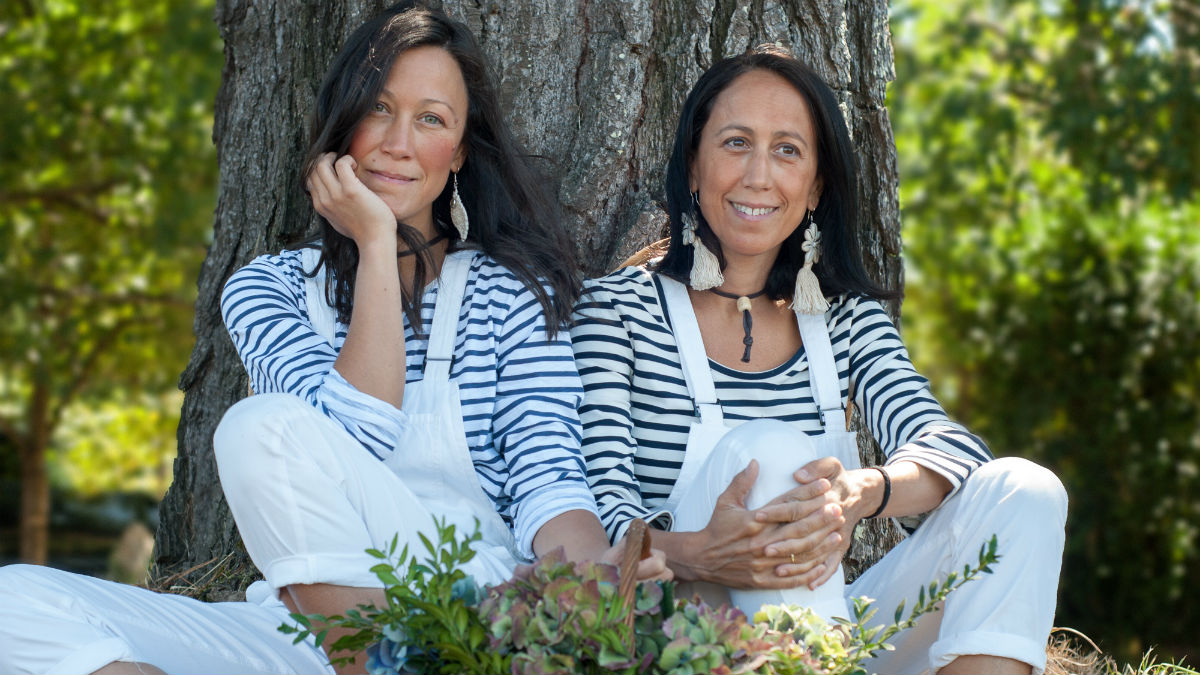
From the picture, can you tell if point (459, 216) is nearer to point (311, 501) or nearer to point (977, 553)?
point (311, 501)

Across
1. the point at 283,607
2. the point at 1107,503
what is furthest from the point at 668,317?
the point at 1107,503

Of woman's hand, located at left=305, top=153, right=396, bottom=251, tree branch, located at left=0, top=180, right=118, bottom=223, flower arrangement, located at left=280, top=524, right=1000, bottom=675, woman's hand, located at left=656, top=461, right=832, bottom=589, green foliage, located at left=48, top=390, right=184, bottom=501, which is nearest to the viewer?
flower arrangement, located at left=280, top=524, right=1000, bottom=675

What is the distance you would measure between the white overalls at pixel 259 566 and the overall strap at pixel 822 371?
92 cm

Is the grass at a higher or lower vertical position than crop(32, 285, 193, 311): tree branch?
lower

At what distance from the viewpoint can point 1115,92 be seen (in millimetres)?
8281

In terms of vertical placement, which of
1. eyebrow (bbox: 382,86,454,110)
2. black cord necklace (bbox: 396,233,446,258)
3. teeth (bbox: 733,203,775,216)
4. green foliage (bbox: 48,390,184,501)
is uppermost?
eyebrow (bbox: 382,86,454,110)

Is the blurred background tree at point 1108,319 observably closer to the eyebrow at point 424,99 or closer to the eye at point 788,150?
the eye at point 788,150

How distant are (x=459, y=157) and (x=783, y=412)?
1.07 meters

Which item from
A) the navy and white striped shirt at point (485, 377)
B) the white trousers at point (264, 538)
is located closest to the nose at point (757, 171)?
the navy and white striped shirt at point (485, 377)

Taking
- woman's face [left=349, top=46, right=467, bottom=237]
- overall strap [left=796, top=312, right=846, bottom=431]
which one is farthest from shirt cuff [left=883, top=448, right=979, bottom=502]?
woman's face [left=349, top=46, right=467, bottom=237]

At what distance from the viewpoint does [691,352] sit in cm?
312

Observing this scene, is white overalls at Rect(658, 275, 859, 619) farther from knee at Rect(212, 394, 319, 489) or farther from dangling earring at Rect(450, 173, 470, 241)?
knee at Rect(212, 394, 319, 489)

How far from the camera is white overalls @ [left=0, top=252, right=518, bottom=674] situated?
2.36 meters

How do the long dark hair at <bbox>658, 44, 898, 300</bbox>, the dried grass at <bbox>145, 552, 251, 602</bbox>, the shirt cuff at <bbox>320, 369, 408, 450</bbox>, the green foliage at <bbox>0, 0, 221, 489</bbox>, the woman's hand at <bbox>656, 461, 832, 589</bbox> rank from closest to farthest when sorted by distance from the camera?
the woman's hand at <bbox>656, 461, 832, 589</bbox> → the shirt cuff at <bbox>320, 369, 408, 450</bbox> → the long dark hair at <bbox>658, 44, 898, 300</bbox> → the dried grass at <bbox>145, 552, 251, 602</bbox> → the green foliage at <bbox>0, 0, 221, 489</bbox>
